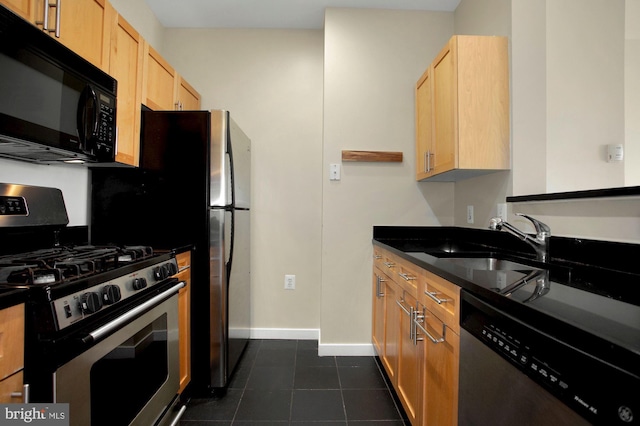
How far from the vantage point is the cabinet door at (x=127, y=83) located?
160 centimetres

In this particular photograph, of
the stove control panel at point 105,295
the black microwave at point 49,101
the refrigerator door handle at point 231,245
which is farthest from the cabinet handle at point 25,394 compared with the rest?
the refrigerator door handle at point 231,245

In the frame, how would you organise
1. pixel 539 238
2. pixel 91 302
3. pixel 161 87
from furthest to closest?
pixel 161 87 < pixel 539 238 < pixel 91 302

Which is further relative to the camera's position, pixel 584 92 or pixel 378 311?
pixel 378 311

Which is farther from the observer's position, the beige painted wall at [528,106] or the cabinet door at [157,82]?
the cabinet door at [157,82]

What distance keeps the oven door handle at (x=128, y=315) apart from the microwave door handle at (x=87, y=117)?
0.73m

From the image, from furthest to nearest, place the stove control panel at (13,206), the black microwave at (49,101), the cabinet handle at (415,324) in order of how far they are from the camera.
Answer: the cabinet handle at (415,324) → the stove control panel at (13,206) → the black microwave at (49,101)

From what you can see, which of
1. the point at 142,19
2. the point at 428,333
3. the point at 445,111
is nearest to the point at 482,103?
the point at 445,111

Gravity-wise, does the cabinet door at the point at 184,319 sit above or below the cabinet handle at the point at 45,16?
below

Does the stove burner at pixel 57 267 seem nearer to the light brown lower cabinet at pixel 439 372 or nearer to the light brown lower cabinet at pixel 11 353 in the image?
the light brown lower cabinet at pixel 11 353

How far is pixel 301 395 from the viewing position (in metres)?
1.85

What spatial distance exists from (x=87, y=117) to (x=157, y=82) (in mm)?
831

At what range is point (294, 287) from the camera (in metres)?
2.71

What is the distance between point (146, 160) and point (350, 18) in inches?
73.6

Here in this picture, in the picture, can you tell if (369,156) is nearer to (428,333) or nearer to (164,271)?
(428,333)
